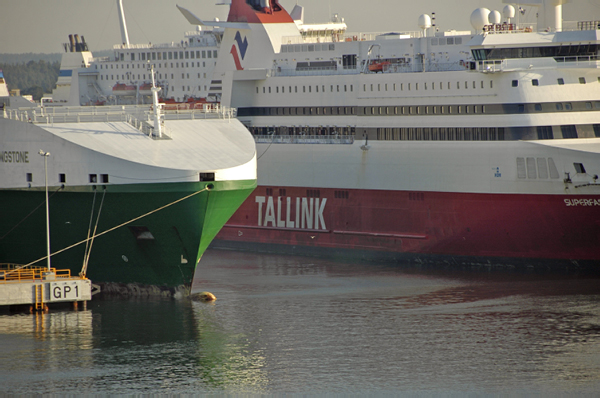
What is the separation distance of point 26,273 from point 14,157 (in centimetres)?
369

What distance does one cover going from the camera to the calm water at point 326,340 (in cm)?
2088

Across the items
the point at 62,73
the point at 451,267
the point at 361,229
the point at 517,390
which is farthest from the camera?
the point at 62,73

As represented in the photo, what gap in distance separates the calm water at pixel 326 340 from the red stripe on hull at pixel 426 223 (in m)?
1.98

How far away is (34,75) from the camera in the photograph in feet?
460

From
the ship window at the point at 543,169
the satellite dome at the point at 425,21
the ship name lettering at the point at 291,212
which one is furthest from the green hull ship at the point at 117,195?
the satellite dome at the point at 425,21

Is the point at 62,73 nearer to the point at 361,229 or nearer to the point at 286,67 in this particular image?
the point at 286,67

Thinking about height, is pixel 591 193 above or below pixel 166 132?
below

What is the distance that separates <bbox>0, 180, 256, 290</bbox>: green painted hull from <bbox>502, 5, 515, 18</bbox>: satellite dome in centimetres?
1595

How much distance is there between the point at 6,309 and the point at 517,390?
1566 cm

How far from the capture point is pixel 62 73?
218 ft

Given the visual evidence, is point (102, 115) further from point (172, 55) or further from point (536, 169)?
point (172, 55)

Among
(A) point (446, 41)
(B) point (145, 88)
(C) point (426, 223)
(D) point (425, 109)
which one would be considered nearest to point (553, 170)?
(C) point (426, 223)

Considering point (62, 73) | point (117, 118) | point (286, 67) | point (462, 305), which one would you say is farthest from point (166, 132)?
point (62, 73)

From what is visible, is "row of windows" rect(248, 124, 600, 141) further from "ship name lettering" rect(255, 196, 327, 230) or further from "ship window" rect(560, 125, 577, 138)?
"ship name lettering" rect(255, 196, 327, 230)
